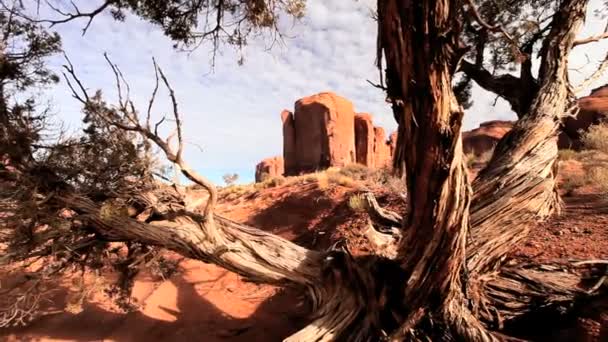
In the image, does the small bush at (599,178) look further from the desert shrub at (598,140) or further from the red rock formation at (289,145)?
the red rock formation at (289,145)

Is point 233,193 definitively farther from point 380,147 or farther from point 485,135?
point 380,147

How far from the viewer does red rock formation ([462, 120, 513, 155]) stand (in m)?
41.5

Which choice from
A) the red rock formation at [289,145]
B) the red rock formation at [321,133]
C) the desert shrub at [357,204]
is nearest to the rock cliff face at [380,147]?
the red rock formation at [321,133]

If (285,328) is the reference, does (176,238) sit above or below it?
above

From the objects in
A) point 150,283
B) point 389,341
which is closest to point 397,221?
point 389,341

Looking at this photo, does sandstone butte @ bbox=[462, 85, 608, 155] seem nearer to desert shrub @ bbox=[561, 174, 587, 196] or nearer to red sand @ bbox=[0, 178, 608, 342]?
desert shrub @ bbox=[561, 174, 587, 196]

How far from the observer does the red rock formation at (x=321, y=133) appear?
135 feet

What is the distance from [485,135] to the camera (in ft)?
140

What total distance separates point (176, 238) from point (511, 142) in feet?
14.3

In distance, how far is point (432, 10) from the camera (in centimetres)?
265

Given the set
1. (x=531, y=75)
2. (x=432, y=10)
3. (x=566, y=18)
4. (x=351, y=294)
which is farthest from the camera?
(x=531, y=75)

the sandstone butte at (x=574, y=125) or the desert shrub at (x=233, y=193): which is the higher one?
the sandstone butte at (x=574, y=125)

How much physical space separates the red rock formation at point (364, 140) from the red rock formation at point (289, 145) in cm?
830

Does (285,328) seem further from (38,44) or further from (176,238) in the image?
(38,44)
